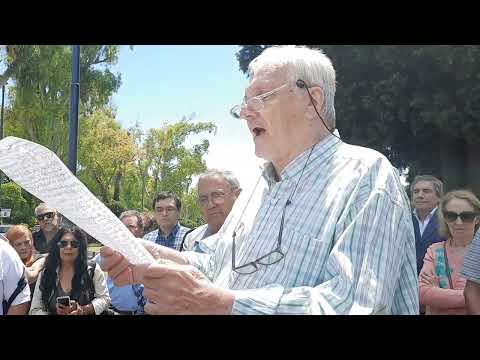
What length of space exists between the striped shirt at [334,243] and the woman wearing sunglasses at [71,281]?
2629 mm

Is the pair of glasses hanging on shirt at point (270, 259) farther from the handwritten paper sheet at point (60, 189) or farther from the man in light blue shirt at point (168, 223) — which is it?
the man in light blue shirt at point (168, 223)

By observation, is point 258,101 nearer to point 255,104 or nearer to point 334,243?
point 255,104

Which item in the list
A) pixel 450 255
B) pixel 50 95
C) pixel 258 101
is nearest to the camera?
pixel 258 101

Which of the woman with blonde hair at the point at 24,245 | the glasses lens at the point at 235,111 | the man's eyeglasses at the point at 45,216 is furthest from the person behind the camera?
the man's eyeglasses at the point at 45,216

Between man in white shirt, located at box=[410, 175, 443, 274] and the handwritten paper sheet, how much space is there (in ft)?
8.69

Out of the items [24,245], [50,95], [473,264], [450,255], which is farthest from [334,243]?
[50,95]

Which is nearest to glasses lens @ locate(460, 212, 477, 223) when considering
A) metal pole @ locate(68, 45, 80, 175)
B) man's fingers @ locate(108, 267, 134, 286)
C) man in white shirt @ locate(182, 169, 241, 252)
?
man in white shirt @ locate(182, 169, 241, 252)

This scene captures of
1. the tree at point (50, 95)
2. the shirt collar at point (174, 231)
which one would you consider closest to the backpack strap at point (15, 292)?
the shirt collar at point (174, 231)

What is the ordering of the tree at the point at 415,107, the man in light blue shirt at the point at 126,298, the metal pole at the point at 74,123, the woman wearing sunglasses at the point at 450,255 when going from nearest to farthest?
the woman wearing sunglasses at the point at 450,255, the man in light blue shirt at the point at 126,298, the metal pole at the point at 74,123, the tree at the point at 415,107

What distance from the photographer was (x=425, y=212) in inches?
170

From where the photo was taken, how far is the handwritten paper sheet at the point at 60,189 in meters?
1.23

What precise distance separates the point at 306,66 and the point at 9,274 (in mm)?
2414

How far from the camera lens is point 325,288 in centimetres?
131

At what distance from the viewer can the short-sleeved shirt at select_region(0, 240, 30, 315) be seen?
328cm
